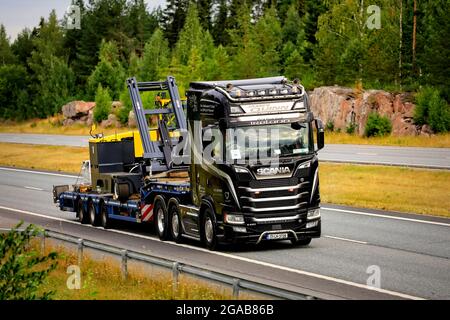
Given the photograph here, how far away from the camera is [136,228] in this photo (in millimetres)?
26125

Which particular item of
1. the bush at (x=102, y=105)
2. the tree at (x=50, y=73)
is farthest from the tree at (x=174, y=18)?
the bush at (x=102, y=105)

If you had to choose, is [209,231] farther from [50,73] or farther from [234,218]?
[50,73]

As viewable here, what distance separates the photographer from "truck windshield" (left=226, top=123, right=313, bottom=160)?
1953cm

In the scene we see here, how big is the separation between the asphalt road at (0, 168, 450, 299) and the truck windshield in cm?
211

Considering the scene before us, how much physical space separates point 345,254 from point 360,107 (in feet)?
120

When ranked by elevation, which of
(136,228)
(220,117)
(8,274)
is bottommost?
(136,228)

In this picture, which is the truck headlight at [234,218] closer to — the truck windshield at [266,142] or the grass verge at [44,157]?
the truck windshield at [266,142]

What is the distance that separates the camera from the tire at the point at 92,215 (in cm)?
2670

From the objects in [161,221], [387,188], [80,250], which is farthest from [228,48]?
[80,250]

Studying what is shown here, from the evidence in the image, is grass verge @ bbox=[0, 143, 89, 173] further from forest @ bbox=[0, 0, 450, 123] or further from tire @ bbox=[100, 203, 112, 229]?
tire @ bbox=[100, 203, 112, 229]

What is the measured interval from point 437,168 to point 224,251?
1805cm

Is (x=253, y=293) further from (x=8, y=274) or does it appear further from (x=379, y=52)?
(x=379, y=52)

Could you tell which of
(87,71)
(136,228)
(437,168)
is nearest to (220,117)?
(136,228)

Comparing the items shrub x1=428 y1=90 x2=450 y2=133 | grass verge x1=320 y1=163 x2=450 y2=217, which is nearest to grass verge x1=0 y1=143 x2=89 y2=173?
grass verge x1=320 y1=163 x2=450 y2=217
